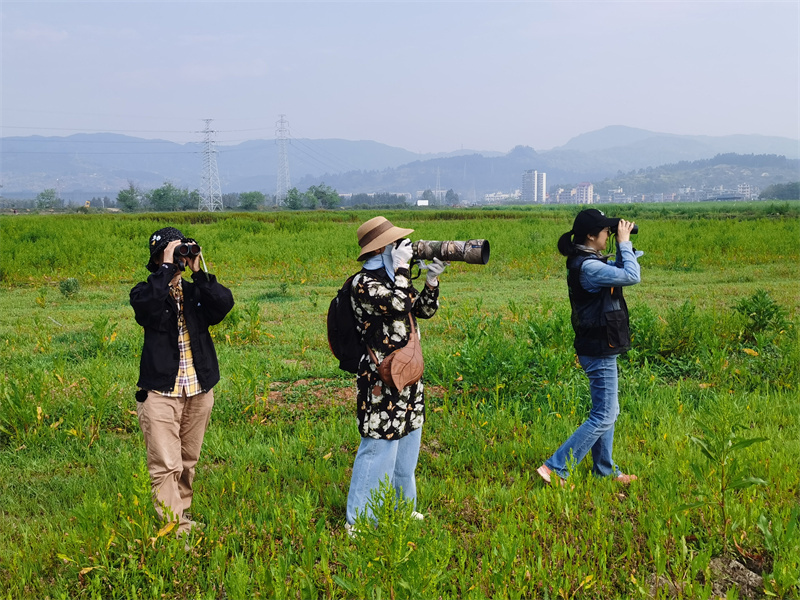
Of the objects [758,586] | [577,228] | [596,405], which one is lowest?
[758,586]

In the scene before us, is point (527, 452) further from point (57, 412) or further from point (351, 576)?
point (57, 412)

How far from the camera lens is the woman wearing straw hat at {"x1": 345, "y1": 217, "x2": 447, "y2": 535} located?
3268 mm

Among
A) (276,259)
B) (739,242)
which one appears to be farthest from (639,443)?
(739,242)

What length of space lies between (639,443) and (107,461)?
13.3 ft

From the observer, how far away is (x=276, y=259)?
56.7ft

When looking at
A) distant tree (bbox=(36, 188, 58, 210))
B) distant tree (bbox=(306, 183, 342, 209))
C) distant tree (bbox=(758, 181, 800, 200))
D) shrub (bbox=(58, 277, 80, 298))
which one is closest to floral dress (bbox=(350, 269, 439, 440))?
shrub (bbox=(58, 277, 80, 298))

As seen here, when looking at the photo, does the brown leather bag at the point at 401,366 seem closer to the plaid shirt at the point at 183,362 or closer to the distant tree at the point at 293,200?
the plaid shirt at the point at 183,362

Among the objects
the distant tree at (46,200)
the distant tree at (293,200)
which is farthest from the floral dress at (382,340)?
the distant tree at (46,200)

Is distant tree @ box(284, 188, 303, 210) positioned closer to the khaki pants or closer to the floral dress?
the khaki pants

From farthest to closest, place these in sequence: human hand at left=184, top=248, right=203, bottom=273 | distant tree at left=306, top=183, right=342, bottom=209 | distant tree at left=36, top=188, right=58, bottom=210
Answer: distant tree at left=306, top=183, right=342, bottom=209
distant tree at left=36, top=188, right=58, bottom=210
human hand at left=184, top=248, right=203, bottom=273

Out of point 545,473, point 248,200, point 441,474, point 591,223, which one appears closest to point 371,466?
point 441,474

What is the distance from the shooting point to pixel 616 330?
374 centimetres

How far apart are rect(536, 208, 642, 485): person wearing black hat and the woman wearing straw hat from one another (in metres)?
1.07

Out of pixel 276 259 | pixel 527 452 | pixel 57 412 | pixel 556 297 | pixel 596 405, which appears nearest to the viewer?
pixel 596 405
